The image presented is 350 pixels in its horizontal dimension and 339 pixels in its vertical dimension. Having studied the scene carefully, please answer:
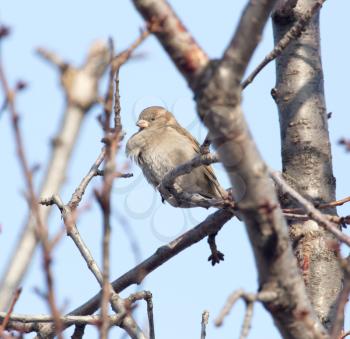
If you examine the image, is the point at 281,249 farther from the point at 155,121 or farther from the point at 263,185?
the point at 155,121

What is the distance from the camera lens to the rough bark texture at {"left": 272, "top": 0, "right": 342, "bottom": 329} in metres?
4.27

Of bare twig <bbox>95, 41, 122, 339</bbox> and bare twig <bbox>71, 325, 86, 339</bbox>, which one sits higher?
bare twig <bbox>71, 325, 86, 339</bbox>

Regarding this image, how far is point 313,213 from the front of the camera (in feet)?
9.19

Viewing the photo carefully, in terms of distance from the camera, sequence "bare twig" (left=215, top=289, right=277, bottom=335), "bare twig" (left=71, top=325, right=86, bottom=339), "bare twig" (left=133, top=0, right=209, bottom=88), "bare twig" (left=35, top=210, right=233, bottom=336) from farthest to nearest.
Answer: "bare twig" (left=35, top=210, right=233, bottom=336), "bare twig" (left=71, top=325, right=86, bottom=339), "bare twig" (left=133, top=0, right=209, bottom=88), "bare twig" (left=215, top=289, right=277, bottom=335)

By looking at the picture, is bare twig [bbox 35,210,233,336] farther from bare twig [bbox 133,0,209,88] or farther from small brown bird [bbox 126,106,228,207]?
bare twig [bbox 133,0,209,88]

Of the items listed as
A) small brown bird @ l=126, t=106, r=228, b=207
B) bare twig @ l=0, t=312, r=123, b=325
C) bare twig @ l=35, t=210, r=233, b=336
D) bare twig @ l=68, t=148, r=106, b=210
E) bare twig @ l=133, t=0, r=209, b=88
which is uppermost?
small brown bird @ l=126, t=106, r=228, b=207

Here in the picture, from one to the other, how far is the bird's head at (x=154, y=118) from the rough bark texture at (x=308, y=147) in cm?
326

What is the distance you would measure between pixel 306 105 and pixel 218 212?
2.65ft

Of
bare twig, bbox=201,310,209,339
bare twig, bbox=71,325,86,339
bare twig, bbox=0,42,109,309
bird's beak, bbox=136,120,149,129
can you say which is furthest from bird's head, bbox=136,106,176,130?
bare twig, bbox=0,42,109,309

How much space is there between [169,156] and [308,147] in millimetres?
2704

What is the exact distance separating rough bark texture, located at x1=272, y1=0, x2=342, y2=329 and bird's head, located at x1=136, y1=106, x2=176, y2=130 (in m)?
3.26

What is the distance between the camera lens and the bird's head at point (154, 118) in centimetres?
810

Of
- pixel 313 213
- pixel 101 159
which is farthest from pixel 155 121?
pixel 313 213

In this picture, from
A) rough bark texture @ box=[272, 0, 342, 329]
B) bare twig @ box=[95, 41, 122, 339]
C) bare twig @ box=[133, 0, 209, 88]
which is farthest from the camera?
rough bark texture @ box=[272, 0, 342, 329]
